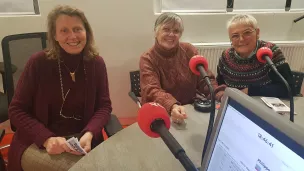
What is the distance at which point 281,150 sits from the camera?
1.51 ft

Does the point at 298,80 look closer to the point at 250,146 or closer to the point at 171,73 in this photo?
the point at 171,73

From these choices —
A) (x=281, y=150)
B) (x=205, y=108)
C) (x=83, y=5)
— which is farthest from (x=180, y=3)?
(x=281, y=150)

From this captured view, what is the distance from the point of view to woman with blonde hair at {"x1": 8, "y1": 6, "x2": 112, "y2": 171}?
55.3 inches

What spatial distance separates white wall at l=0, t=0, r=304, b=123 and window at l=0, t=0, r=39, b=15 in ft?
0.39

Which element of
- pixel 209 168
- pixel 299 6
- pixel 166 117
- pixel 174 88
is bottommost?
pixel 174 88

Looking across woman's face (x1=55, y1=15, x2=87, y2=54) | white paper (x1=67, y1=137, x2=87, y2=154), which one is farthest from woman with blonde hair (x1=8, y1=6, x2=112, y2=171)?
white paper (x1=67, y1=137, x2=87, y2=154)

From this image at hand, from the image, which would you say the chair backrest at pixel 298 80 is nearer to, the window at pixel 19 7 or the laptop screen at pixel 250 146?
the laptop screen at pixel 250 146

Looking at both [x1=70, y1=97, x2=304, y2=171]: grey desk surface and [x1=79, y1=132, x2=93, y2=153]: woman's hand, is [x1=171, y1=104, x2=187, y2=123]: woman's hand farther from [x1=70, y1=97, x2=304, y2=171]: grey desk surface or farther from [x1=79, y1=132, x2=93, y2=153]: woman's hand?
[x1=79, y1=132, x2=93, y2=153]: woman's hand

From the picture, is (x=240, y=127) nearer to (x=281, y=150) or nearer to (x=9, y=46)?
(x=281, y=150)

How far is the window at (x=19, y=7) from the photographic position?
7.80 feet

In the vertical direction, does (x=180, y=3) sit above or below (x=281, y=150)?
above

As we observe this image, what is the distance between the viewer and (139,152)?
1.07 m

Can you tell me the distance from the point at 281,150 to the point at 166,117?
0.31m

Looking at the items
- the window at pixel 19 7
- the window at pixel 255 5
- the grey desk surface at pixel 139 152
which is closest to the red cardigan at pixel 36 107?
the grey desk surface at pixel 139 152
